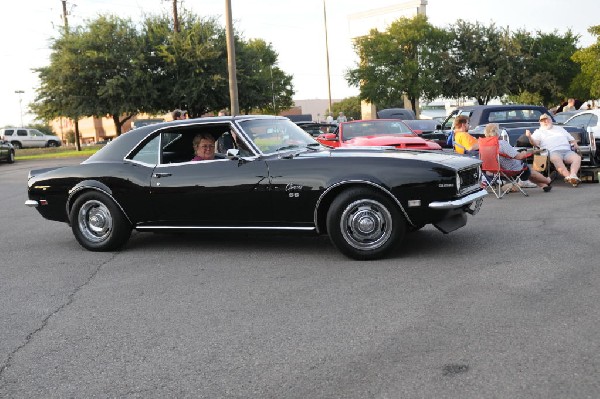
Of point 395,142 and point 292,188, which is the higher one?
point 395,142

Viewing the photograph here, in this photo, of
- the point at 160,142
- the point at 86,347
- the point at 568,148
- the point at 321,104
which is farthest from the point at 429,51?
the point at 321,104

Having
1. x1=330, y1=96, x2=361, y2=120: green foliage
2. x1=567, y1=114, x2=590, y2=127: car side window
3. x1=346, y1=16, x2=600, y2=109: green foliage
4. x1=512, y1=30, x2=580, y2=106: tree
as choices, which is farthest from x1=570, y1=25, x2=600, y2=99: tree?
x1=330, y1=96, x2=361, y2=120: green foliage

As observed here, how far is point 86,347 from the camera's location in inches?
169

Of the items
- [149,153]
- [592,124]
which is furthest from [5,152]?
[149,153]

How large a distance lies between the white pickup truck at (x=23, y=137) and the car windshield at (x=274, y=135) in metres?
50.7

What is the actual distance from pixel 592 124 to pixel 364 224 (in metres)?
10.1

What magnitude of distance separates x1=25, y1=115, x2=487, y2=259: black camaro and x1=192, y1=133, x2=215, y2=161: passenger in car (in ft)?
0.21

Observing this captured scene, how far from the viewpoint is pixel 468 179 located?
687 centimetres

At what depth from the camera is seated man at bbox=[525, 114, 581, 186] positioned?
485 inches

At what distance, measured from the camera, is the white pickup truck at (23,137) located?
5344 cm

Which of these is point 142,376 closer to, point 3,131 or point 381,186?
point 381,186

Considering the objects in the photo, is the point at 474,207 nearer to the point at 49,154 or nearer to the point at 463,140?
the point at 463,140

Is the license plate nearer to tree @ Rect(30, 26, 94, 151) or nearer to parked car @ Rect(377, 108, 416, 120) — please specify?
parked car @ Rect(377, 108, 416, 120)

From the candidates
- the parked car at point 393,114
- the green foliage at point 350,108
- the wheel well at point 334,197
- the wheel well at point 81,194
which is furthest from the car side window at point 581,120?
the green foliage at point 350,108
